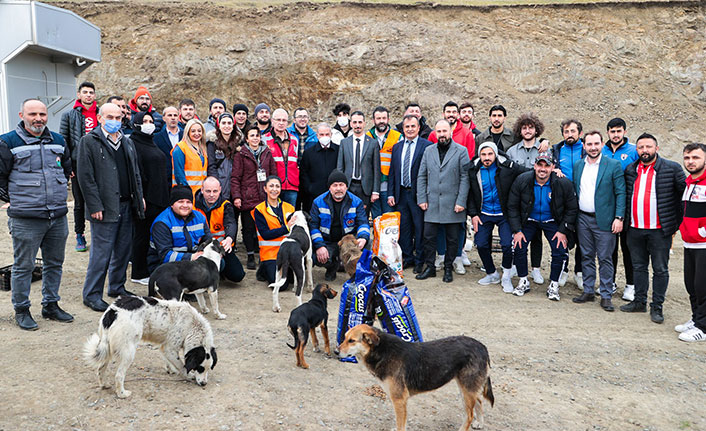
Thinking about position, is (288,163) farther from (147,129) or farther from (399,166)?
(147,129)

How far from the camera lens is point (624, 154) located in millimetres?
7344

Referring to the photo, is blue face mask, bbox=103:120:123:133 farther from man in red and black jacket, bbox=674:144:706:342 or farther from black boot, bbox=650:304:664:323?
black boot, bbox=650:304:664:323

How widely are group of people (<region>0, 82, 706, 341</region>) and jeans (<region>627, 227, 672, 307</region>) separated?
0.06 ft

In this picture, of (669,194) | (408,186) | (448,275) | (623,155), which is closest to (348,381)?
(448,275)

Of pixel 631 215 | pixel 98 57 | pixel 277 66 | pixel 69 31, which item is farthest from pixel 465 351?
pixel 277 66

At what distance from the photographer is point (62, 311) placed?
5.66m

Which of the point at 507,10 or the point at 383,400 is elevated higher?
the point at 507,10

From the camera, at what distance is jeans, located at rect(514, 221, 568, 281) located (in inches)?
285

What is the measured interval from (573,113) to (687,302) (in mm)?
15053

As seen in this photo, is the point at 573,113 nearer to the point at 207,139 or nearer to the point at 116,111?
the point at 207,139

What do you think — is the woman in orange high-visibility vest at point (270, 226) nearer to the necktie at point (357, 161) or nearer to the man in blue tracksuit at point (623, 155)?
the necktie at point (357, 161)

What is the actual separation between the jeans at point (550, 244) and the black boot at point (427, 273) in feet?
4.38

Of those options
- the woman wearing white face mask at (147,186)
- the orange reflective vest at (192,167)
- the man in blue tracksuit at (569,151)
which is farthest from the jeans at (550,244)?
the woman wearing white face mask at (147,186)

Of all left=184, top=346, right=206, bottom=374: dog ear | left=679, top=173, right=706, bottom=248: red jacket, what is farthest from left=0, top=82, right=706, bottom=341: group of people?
left=184, top=346, right=206, bottom=374: dog ear
